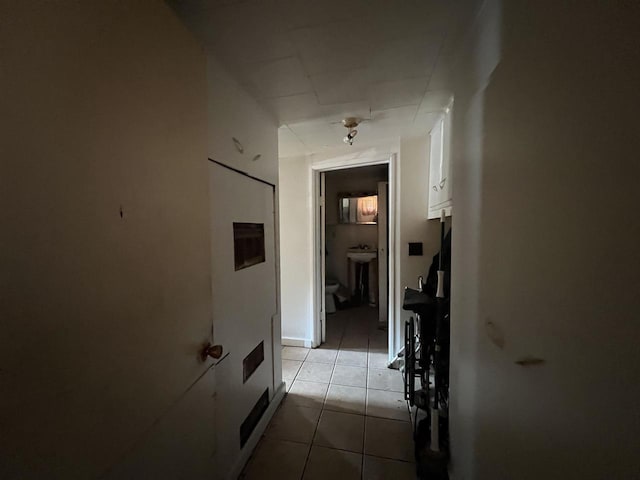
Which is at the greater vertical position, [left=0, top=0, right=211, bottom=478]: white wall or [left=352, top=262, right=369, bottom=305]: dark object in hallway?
[left=0, top=0, right=211, bottom=478]: white wall

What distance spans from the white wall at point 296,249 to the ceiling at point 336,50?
1.01 m

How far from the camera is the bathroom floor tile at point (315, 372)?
228 cm

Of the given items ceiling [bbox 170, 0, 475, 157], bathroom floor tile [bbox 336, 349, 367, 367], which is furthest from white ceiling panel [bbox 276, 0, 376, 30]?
bathroom floor tile [bbox 336, 349, 367, 367]

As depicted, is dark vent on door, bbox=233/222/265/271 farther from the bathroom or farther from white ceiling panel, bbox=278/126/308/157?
the bathroom

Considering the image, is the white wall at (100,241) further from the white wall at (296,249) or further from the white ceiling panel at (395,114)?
the white wall at (296,249)

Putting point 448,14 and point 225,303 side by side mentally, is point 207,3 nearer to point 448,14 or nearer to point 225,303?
point 448,14

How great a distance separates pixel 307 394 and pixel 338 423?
1.27 feet

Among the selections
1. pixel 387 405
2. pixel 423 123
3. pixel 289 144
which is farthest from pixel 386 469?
pixel 289 144

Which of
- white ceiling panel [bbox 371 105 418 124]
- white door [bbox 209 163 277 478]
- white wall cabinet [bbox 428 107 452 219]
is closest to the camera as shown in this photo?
white door [bbox 209 163 277 478]

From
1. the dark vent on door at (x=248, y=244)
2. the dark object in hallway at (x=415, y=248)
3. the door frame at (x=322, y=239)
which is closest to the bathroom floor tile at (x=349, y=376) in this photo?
the door frame at (x=322, y=239)

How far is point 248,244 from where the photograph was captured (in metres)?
1.56

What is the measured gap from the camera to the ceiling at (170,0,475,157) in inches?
36.2

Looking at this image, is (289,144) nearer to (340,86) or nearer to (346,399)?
(340,86)

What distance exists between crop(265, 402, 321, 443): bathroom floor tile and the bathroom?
2.05 m
